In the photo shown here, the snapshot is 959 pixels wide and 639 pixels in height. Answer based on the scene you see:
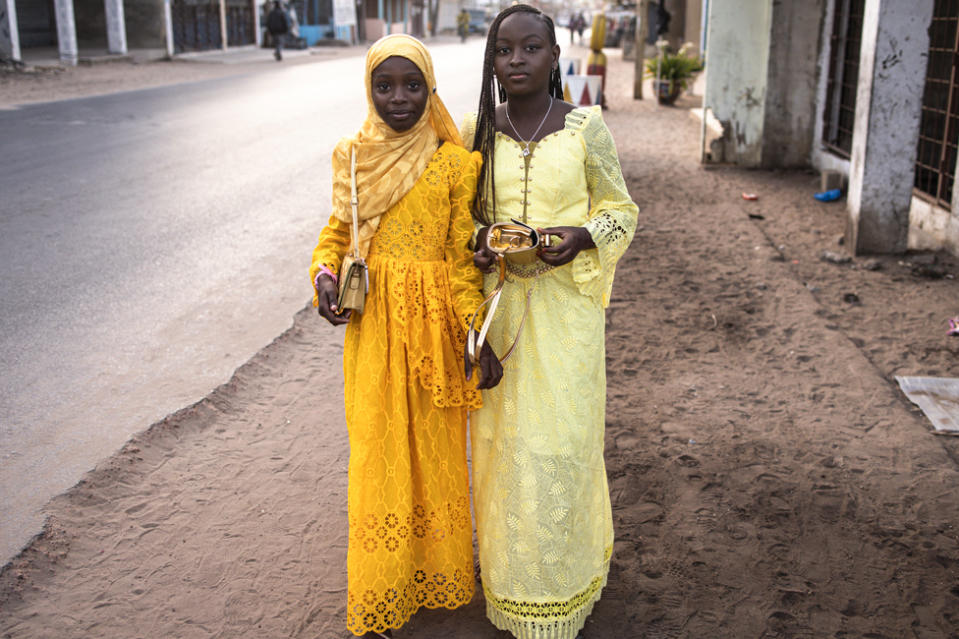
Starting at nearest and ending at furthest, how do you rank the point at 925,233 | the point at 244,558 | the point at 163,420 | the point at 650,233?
the point at 244,558, the point at 163,420, the point at 925,233, the point at 650,233

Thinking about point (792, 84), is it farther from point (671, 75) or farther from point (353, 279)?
point (353, 279)

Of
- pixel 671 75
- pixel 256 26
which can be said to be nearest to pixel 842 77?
pixel 671 75

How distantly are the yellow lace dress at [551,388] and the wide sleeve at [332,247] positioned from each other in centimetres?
48

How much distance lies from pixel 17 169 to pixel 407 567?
8.61m

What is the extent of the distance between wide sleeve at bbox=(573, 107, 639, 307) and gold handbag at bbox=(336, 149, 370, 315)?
0.60m

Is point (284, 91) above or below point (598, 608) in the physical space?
above

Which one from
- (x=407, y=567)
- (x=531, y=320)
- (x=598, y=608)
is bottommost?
(x=598, y=608)

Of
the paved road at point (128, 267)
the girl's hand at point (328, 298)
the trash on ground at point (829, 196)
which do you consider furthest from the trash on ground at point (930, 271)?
the girl's hand at point (328, 298)

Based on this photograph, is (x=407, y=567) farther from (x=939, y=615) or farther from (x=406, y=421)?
(x=939, y=615)

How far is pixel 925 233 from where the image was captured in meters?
7.34

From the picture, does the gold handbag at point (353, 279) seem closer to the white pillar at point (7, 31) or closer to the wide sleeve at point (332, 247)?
the wide sleeve at point (332, 247)

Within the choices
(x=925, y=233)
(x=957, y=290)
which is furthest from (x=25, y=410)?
(x=925, y=233)

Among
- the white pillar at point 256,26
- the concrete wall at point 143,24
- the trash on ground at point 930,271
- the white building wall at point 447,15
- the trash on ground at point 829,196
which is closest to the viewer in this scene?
the trash on ground at point 930,271

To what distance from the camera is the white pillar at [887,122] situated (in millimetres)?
6500
